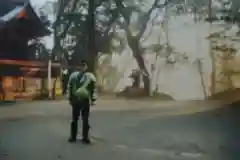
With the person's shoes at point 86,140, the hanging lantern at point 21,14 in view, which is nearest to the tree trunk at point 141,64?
the person's shoes at point 86,140

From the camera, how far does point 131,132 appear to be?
56.2 inches

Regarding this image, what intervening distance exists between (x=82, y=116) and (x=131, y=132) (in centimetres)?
18

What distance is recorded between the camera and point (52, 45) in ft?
4.89

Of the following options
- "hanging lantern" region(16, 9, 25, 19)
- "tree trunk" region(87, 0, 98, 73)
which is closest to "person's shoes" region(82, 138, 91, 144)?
"tree trunk" region(87, 0, 98, 73)

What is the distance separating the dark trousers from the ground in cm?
2

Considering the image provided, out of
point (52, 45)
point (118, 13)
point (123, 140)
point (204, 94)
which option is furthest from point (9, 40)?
point (204, 94)

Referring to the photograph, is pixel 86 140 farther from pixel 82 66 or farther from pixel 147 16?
pixel 147 16

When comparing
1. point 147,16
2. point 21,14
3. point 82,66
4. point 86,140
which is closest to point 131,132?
point 86,140

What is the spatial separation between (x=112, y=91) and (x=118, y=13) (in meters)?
0.27

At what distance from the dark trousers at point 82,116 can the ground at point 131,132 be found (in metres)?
0.02

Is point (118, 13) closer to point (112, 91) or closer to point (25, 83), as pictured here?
point (112, 91)

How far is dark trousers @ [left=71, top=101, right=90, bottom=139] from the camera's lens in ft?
4.71

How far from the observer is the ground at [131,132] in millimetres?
1400

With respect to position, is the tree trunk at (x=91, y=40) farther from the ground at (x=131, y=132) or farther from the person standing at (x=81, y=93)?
the ground at (x=131, y=132)
